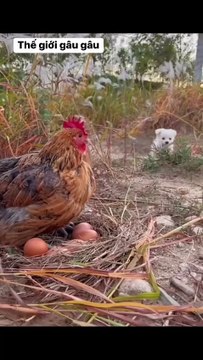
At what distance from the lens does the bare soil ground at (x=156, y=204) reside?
93 centimetres

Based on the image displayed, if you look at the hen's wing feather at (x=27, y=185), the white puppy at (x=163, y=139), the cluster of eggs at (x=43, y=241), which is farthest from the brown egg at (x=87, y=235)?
the white puppy at (x=163, y=139)

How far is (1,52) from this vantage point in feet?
4.10

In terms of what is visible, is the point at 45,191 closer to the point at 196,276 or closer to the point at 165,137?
the point at 196,276

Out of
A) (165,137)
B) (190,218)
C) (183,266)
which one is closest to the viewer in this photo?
(183,266)

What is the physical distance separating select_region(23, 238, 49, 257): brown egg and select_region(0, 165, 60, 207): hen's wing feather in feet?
0.27

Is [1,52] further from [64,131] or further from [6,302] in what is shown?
[6,302]

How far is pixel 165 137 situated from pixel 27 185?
57 cm

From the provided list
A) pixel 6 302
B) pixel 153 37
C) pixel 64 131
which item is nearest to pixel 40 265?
pixel 6 302

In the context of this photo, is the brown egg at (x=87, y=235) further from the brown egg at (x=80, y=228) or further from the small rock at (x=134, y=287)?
the small rock at (x=134, y=287)

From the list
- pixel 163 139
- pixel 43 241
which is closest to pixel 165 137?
pixel 163 139

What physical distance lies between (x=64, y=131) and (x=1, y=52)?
0.98 feet

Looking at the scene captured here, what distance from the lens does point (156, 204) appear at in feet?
4.36

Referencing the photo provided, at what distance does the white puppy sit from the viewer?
1492 mm

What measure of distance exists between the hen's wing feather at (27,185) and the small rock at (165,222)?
0.91ft
